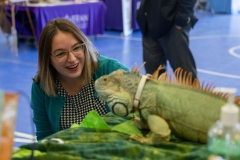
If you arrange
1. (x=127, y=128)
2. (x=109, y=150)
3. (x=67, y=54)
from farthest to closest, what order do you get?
(x=67, y=54), (x=127, y=128), (x=109, y=150)

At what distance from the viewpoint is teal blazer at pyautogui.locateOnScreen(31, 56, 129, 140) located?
6.07 feet

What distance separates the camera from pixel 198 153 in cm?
106

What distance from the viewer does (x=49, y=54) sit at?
71.2 inches

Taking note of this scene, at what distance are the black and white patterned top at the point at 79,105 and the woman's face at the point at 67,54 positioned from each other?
0.11 metres

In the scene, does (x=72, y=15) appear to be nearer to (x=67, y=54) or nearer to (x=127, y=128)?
(x=67, y=54)

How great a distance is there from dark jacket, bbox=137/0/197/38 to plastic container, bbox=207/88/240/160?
2688mm

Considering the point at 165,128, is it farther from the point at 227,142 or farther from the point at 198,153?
the point at 227,142

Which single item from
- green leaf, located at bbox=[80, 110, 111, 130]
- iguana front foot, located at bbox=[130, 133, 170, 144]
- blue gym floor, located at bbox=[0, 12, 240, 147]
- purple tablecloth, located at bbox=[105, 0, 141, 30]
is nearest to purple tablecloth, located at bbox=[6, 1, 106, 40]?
blue gym floor, located at bbox=[0, 12, 240, 147]

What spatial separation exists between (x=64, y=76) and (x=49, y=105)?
0.51 ft

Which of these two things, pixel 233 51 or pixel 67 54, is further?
pixel 233 51

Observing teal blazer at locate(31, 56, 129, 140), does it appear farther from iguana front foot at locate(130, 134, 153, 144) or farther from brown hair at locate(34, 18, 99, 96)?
iguana front foot at locate(130, 134, 153, 144)

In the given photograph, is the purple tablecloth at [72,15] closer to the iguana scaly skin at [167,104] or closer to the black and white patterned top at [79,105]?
Answer: the black and white patterned top at [79,105]

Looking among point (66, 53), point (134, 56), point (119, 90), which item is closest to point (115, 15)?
point (134, 56)

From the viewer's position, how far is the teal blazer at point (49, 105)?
6.07ft
